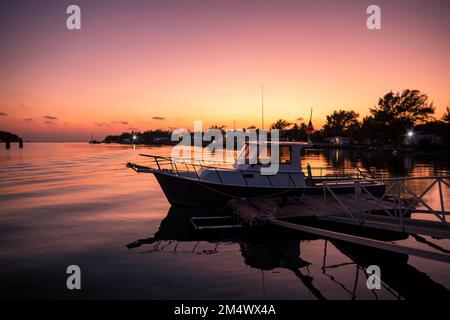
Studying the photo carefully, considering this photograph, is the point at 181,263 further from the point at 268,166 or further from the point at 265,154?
the point at 265,154

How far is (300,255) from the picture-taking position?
10.3 meters

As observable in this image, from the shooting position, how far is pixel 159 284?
8117 millimetres

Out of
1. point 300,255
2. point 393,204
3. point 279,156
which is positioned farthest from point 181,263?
point 393,204

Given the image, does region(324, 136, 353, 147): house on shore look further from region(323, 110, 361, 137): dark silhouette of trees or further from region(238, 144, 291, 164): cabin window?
region(238, 144, 291, 164): cabin window

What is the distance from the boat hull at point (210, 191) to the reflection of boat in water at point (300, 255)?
121cm

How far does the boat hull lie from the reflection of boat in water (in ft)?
3.97

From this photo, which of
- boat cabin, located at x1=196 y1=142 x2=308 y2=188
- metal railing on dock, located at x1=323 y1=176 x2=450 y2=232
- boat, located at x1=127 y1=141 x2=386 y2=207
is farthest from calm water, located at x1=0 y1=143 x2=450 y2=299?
boat cabin, located at x1=196 y1=142 x2=308 y2=188

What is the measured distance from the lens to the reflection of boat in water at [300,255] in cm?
794

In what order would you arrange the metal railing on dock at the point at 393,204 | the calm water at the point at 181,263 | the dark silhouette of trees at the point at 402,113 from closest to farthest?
the calm water at the point at 181,263 < the metal railing on dock at the point at 393,204 < the dark silhouette of trees at the point at 402,113

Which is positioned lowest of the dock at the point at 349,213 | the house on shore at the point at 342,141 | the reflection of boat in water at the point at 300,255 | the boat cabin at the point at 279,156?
the reflection of boat in water at the point at 300,255

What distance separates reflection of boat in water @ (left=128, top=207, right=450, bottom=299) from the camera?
794 centimetres

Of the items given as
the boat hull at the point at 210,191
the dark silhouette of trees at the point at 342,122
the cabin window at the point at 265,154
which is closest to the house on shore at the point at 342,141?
the dark silhouette of trees at the point at 342,122

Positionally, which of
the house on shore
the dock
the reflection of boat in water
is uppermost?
Answer: the house on shore

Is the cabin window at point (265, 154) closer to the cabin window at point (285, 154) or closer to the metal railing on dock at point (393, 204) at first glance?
the cabin window at point (285, 154)
